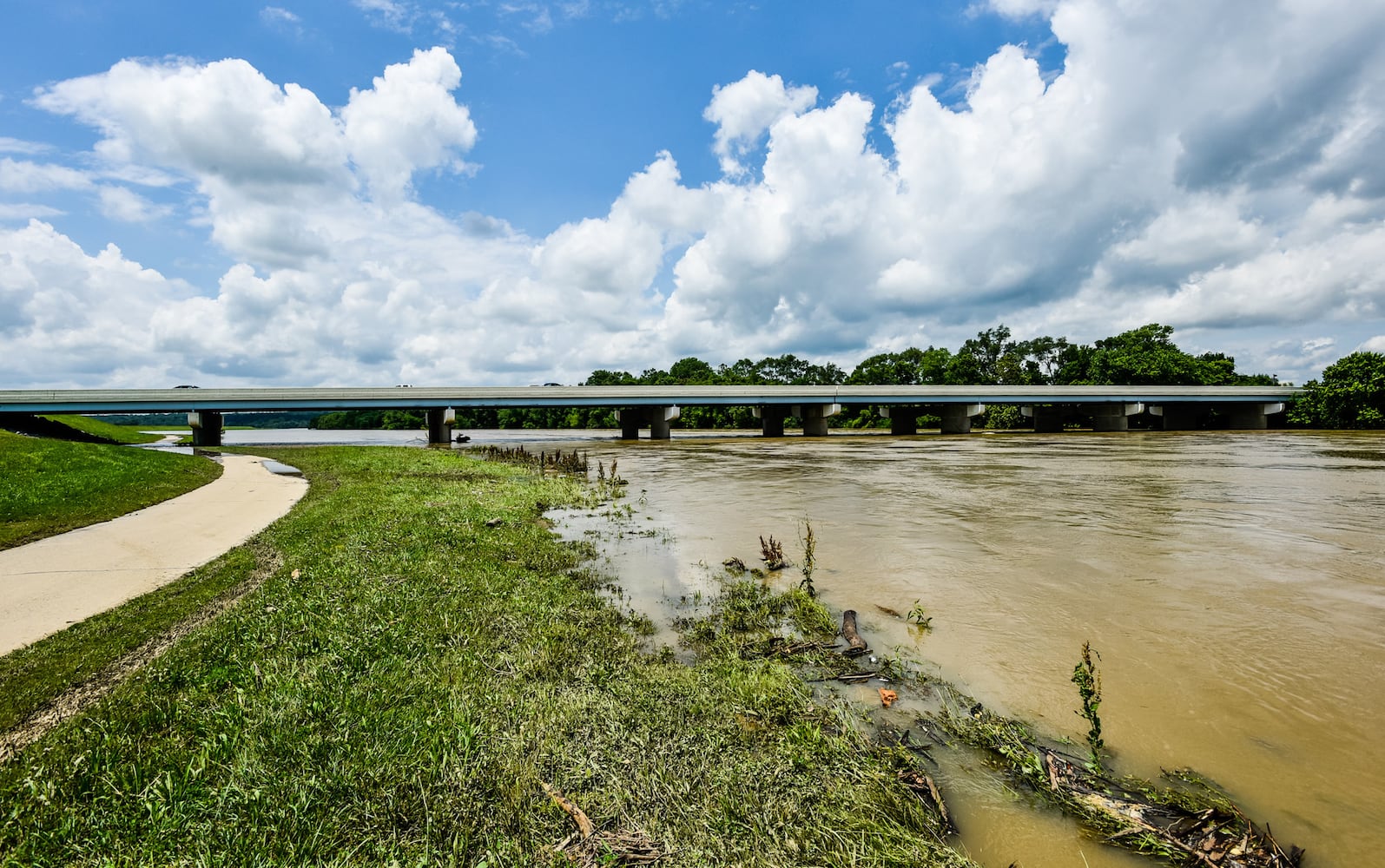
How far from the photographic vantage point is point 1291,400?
72562 millimetres

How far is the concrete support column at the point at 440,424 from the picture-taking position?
6406 centimetres

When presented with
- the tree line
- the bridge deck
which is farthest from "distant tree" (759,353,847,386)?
the bridge deck

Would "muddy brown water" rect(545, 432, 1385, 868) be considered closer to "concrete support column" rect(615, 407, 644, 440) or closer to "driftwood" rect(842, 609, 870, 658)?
"driftwood" rect(842, 609, 870, 658)

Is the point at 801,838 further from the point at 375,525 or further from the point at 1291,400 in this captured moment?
the point at 1291,400

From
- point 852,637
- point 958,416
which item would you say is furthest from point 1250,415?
point 852,637

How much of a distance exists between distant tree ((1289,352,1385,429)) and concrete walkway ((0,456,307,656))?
294ft

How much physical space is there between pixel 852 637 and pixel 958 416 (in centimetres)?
7728

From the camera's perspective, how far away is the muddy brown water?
A: 4.19m

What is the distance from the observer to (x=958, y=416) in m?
76.6

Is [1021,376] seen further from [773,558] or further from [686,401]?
[773,558]

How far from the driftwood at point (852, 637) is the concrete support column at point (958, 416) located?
74244mm

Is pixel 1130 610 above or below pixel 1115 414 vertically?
below

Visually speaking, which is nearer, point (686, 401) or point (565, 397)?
point (565, 397)

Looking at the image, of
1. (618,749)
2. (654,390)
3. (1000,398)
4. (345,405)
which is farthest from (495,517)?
(1000,398)
